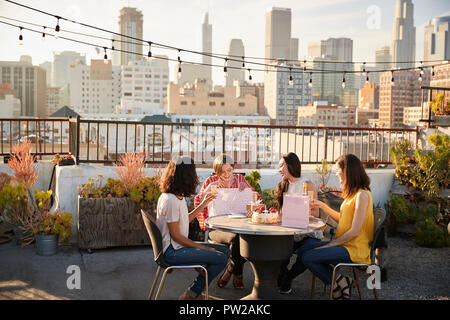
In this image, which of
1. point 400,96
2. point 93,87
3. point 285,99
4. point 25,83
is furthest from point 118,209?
point 93,87

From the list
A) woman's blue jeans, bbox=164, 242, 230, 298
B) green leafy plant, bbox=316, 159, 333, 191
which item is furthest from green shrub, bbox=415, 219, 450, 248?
woman's blue jeans, bbox=164, 242, 230, 298

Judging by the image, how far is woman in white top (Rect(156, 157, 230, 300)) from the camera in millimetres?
3776

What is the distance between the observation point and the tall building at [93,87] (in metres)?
162

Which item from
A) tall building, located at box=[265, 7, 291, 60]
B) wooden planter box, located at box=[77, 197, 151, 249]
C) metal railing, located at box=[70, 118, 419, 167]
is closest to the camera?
wooden planter box, located at box=[77, 197, 151, 249]

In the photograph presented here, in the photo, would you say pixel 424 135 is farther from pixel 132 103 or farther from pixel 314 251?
pixel 132 103

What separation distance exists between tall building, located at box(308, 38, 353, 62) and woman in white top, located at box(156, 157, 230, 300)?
13340 cm

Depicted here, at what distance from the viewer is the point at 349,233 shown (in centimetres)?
395

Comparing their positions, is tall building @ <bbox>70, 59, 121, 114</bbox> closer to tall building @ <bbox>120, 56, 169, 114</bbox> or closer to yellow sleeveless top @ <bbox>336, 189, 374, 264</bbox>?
tall building @ <bbox>120, 56, 169, 114</bbox>

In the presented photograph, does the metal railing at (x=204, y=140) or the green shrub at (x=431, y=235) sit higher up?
the metal railing at (x=204, y=140)

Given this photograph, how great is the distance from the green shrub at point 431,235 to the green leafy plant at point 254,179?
2273mm

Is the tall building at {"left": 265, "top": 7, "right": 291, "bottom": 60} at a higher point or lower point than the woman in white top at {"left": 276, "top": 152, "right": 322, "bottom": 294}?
higher

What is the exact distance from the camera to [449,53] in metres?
74.4

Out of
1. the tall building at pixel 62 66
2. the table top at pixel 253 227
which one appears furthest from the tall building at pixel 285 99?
the table top at pixel 253 227

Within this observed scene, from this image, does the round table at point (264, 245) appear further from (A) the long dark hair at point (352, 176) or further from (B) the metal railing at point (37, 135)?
(B) the metal railing at point (37, 135)
